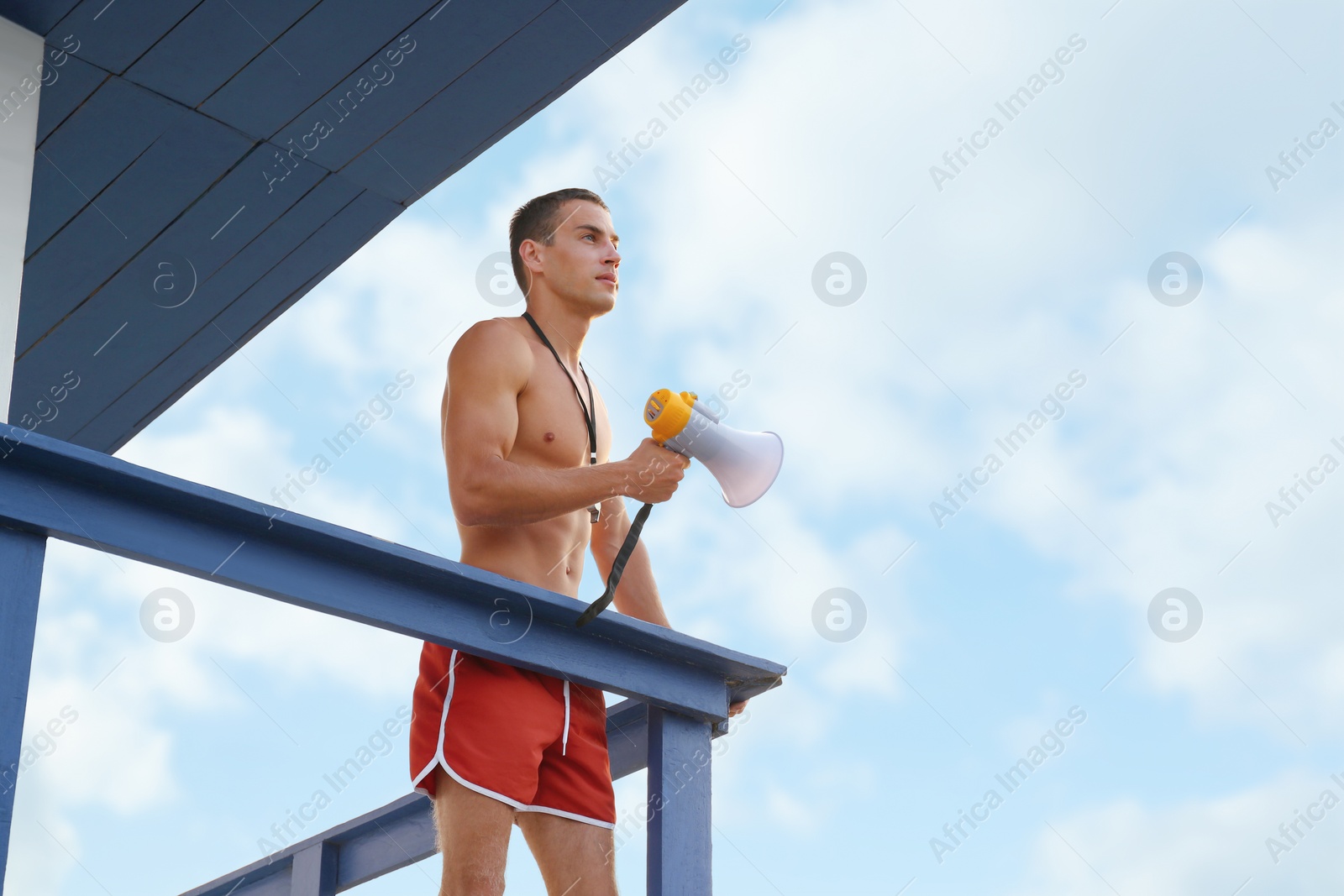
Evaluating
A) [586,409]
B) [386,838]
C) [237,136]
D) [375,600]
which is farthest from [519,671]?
[237,136]

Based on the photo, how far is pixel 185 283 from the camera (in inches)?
181

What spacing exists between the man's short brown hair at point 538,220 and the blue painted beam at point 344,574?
1.26m

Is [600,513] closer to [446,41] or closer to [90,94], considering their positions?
[446,41]

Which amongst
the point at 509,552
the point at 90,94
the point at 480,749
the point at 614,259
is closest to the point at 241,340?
the point at 90,94

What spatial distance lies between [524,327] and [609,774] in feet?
3.50

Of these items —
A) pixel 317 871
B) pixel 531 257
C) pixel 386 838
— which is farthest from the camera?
pixel 317 871

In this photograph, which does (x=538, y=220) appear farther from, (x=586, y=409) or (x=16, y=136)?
(x=16, y=136)

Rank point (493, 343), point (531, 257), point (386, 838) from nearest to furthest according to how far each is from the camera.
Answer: point (493, 343), point (531, 257), point (386, 838)

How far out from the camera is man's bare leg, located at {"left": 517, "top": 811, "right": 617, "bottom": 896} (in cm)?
275

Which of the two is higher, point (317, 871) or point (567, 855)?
point (317, 871)

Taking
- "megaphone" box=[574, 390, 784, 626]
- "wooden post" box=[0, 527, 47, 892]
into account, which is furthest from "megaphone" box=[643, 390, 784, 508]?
"wooden post" box=[0, 527, 47, 892]

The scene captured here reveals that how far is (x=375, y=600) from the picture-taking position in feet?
7.27

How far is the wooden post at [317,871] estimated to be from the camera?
3662 millimetres

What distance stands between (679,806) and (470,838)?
16.2 inches
